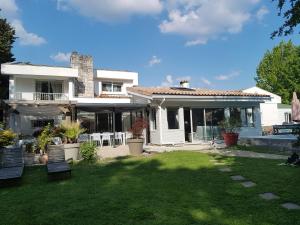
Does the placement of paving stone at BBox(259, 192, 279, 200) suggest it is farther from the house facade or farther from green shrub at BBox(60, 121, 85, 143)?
the house facade

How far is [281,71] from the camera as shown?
55406 mm

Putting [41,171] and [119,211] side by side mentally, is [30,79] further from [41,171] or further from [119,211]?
[119,211]

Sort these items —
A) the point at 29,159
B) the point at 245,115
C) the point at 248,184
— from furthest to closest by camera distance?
1. the point at 245,115
2. the point at 29,159
3. the point at 248,184

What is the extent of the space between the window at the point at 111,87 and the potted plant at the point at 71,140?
17.9 meters

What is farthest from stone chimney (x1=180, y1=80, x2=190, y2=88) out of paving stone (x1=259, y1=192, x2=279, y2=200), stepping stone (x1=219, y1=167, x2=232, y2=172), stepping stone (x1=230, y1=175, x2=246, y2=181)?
paving stone (x1=259, y1=192, x2=279, y2=200)

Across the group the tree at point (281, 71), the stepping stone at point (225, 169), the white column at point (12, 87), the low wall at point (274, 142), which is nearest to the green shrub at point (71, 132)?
the stepping stone at point (225, 169)

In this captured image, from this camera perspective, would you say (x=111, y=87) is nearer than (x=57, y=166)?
No

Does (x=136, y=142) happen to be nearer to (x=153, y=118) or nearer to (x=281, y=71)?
(x=153, y=118)

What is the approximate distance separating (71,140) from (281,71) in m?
50.3

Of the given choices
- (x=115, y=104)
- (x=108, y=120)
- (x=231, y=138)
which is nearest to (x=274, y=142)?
(x=231, y=138)

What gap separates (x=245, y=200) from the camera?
6.59m

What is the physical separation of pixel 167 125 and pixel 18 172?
12.3 m

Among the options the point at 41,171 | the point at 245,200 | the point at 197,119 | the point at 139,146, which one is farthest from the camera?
the point at 197,119

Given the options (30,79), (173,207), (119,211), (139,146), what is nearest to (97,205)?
(119,211)
